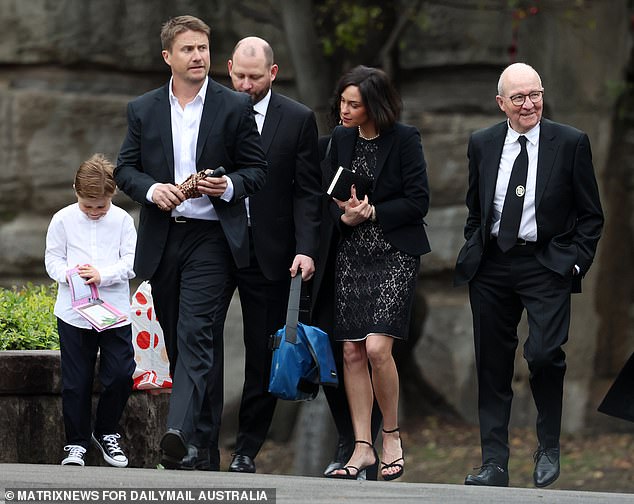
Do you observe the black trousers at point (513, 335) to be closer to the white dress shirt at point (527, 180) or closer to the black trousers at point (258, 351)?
the white dress shirt at point (527, 180)

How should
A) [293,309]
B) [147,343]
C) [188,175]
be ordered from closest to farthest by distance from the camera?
[188,175]
[293,309]
[147,343]

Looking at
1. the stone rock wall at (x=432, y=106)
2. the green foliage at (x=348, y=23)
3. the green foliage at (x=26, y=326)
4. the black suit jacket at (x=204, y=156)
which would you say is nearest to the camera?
the black suit jacket at (x=204, y=156)

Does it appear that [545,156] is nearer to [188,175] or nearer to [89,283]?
[188,175]

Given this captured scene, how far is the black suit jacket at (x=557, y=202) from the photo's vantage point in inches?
289

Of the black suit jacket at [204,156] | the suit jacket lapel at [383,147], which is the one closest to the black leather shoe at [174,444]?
the black suit jacket at [204,156]

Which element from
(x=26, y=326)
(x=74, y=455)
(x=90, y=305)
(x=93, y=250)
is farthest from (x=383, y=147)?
(x=26, y=326)

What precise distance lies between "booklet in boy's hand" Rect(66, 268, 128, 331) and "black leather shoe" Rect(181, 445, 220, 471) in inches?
31.3

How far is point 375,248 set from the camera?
7.54 meters

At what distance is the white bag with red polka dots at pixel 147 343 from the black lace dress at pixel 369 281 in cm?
113

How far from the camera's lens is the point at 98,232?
7.61m

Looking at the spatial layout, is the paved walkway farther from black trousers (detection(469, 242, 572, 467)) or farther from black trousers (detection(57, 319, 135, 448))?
black trousers (detection(469, 242, 572, 467))

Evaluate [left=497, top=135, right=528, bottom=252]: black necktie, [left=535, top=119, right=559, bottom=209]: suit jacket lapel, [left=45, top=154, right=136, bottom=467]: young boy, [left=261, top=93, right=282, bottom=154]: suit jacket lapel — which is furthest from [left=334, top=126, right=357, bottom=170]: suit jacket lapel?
[left=45, top=154, right=136, bottom=467]: young boy

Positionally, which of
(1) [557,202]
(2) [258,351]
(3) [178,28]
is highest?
(3) [178,28]

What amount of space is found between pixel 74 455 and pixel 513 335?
2.35 m
